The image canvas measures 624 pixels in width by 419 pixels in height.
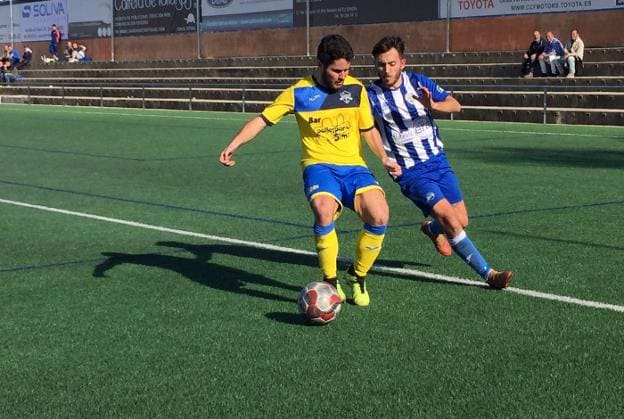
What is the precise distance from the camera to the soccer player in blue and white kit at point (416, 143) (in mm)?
7359

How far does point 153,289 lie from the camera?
23.8ft

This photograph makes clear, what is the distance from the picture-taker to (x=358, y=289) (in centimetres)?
675

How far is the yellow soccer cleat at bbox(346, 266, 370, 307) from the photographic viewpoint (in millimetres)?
6707

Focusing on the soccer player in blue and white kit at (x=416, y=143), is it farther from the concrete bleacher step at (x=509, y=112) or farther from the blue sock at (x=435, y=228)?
the concrete bleacher step at (x=509, y=112)

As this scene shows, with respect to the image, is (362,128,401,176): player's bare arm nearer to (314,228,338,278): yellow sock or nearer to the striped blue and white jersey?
the striped blue and white jersey

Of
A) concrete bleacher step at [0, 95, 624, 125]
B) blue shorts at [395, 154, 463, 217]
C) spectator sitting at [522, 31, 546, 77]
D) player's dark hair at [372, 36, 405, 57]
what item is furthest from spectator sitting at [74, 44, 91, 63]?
player's dark hair at [372, 36, 405, 57]

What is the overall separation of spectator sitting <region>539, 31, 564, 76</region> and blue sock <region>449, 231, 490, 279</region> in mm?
21634

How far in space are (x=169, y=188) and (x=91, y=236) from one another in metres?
3.84

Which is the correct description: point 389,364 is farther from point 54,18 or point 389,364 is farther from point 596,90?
point 54,18

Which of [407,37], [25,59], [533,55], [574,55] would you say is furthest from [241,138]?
[25,59]

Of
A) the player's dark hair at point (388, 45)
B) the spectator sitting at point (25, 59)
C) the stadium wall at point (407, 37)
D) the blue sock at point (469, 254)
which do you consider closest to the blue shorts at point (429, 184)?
the blue sock at point (469, 254)

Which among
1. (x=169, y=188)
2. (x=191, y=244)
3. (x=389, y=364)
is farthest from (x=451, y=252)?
(x=169, y=188)

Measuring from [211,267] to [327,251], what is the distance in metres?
1.68

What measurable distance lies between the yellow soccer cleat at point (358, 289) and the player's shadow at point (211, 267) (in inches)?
16.3
